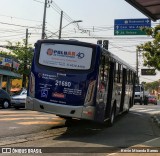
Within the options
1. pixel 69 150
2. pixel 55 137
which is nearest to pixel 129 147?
pixel 69 150

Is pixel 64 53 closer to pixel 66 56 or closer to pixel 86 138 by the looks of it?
pixel 66 56

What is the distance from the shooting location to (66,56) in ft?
46.4

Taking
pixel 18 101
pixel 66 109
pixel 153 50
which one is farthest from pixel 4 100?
pixel 66 109

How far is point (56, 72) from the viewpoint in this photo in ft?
45.9

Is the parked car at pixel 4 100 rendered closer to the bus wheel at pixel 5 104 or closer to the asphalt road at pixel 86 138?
the bus wheel at pixel 5 104

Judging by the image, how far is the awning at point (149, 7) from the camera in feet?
37.1

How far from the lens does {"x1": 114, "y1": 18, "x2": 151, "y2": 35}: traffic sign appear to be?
37.5 metres

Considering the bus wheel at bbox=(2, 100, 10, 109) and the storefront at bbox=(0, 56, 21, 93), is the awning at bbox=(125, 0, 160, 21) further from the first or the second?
the storefront at bbox=(0, 56, 21, 93)

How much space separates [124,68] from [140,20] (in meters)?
18.5

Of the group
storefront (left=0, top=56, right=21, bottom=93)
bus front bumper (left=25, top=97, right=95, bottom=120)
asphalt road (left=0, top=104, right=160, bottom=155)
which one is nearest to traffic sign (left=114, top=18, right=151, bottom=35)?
storefront (left=0, top=56, right=21, bottom=93)

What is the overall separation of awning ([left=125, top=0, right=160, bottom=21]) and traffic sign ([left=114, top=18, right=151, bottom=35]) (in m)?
24.6

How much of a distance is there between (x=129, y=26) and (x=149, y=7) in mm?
26071

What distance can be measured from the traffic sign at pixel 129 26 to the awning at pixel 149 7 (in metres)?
24.6

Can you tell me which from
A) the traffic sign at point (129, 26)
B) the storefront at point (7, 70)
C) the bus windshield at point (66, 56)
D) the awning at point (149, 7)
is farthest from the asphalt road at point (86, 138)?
the storefront at point (7, 70)
